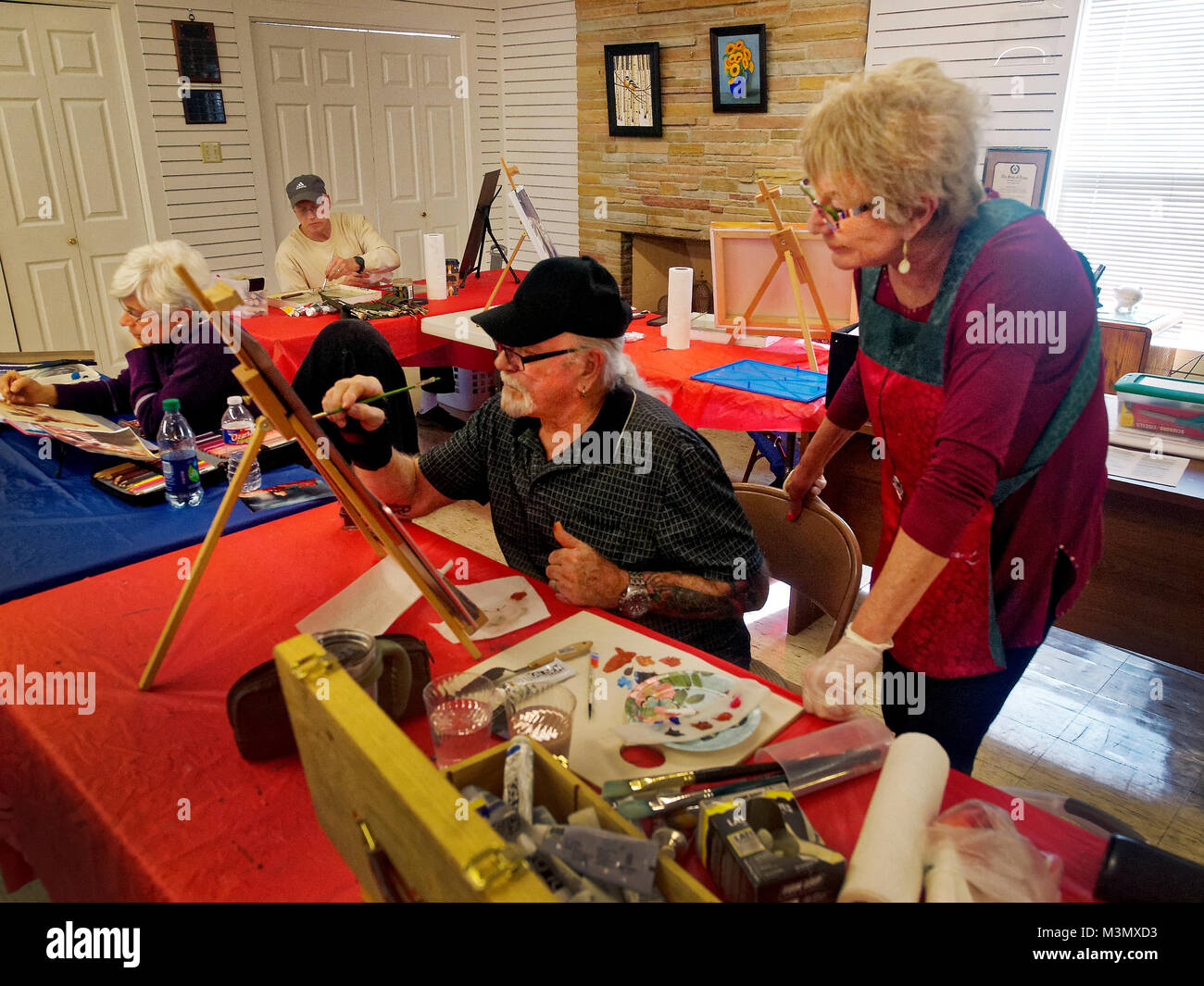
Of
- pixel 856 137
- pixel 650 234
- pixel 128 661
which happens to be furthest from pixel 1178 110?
pixel 128 661

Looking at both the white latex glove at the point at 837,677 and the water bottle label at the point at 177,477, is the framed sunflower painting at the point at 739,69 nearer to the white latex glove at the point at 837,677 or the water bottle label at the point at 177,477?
the water bottle label at the point at 177,477

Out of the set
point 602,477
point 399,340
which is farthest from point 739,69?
point 602,477

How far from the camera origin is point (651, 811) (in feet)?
3.38

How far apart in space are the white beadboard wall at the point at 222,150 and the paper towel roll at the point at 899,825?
6513 mm

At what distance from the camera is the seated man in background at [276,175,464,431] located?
205 inches

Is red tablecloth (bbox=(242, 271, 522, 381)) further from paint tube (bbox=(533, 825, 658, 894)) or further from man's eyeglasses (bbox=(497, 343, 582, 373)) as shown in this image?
paint tube (bbox=(533, 825, 658, 894))

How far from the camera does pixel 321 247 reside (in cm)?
545

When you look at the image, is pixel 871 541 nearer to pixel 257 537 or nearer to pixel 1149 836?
pixel 1149 836

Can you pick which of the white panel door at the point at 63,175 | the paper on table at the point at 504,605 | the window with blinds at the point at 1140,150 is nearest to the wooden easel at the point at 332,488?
the paper on table at the point at 504,605

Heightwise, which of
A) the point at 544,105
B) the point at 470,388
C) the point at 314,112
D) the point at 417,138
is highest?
the point at 544,105

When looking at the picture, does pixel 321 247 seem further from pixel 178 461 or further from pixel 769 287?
pixel 178 461

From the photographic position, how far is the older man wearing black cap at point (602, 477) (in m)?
1.66

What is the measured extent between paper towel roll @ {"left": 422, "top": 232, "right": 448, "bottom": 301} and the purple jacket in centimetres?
209

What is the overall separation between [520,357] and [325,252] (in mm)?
4235
